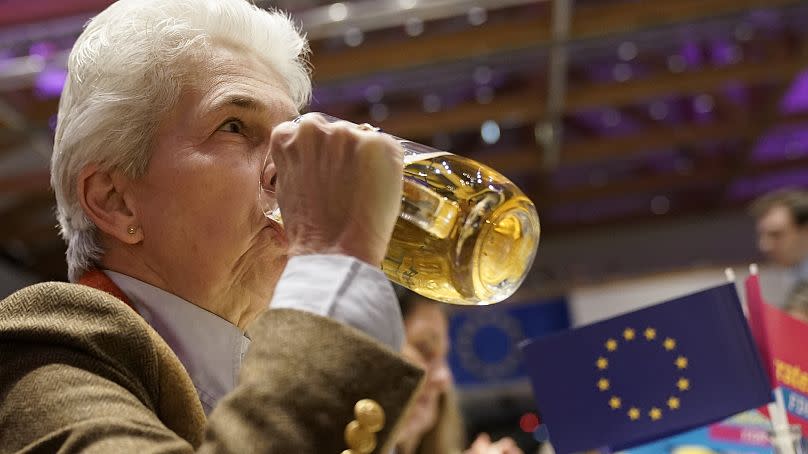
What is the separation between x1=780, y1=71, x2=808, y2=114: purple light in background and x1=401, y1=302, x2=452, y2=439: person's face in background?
13.1ft

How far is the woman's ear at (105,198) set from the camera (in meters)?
1.31

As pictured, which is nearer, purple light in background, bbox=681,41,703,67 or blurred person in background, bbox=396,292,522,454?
blurred person in background, bbox=396,292,522,454

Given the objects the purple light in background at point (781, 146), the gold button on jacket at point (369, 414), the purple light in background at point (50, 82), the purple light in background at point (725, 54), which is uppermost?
the gold button on jacket at point (369, 414)

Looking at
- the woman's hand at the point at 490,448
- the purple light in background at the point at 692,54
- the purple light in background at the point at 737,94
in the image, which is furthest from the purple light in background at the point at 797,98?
the woman's hand at the point at 490,448

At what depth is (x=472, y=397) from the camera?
411 centimetres

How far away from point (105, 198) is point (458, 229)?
0.55 metres

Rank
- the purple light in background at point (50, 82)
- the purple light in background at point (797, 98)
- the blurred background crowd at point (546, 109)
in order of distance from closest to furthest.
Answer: the blurred background crowd at point (546, 109)
the purple light in background at point (50, 82)
the purple light in background at point (797, 98)

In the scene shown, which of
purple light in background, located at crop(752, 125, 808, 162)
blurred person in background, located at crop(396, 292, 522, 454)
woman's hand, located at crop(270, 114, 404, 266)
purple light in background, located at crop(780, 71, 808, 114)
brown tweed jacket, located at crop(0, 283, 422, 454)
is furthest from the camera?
purple light in background, located at crop(752, 125, 808, 162)

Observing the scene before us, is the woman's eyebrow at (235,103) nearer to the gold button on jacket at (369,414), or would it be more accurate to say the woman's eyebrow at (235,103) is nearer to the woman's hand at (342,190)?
the woman's hand at (342,190)

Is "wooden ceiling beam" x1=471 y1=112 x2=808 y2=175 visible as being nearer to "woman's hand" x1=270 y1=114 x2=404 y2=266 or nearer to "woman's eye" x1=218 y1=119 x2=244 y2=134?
"woman's eye" x1=218 y1=119 x2=244 y2=134

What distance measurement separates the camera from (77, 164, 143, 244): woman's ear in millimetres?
1308

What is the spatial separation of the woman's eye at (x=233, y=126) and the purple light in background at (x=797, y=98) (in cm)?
566

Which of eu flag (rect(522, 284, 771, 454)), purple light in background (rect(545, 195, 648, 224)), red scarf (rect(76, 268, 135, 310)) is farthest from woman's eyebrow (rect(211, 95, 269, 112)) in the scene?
purple light in background (rect(545, 195, 648, 224))

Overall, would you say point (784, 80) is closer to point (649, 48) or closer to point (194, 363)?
point (649, 48)
